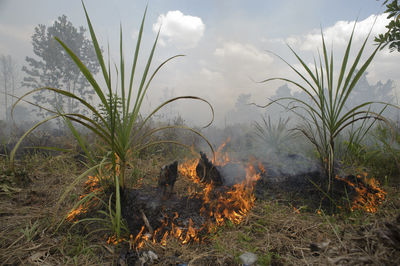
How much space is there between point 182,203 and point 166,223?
286 mm

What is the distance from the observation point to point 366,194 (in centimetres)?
219

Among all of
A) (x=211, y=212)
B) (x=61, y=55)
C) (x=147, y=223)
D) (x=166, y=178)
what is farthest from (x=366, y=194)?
(x=61, y=55)

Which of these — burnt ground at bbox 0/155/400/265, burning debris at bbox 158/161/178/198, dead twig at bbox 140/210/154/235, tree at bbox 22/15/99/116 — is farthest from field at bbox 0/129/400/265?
tree at bbox 22/15/99/116

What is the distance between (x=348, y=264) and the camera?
1059 mm

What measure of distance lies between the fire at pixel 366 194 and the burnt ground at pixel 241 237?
0.23 feet

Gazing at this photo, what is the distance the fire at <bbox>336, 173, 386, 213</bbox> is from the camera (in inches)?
81.4

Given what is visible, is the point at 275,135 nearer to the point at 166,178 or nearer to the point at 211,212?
the point at 211,212

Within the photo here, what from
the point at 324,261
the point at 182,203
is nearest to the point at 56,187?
the point at 182,203

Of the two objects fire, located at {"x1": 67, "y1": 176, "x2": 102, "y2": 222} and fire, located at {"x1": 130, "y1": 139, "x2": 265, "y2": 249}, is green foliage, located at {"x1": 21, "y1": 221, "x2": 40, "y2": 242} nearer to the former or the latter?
fire, located at {"x1": 67, "y1": 176, "x2": 102, "y2": 222}

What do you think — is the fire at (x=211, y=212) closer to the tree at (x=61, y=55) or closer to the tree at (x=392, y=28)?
→ the tree at (x=392, y=28)

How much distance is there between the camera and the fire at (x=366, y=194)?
207cm

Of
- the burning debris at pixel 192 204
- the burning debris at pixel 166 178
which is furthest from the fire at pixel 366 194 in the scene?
the burning debris at pixel 166 178

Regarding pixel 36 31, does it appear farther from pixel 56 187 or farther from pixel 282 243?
pixel 282 243

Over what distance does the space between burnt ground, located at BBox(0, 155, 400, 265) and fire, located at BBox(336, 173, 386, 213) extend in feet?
0.23
